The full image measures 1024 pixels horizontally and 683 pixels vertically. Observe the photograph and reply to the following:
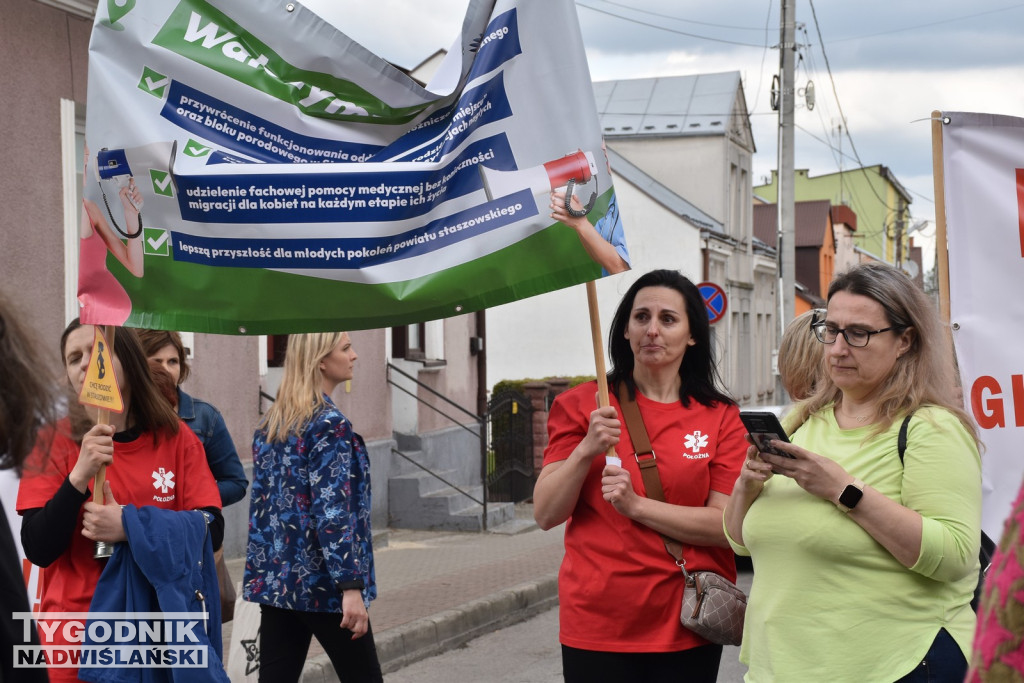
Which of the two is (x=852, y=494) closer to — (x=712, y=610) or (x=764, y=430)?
(x=764, y=430)

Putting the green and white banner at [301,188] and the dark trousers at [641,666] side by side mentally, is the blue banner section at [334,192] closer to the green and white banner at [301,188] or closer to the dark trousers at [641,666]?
the green and white banner at [301,188]

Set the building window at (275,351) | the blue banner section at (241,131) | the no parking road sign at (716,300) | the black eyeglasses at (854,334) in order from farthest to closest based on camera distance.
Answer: the no parking road sign at (716,300), the building window at (275,351), the blue banner section at (241,131), the black eyeglasses at (854,334)

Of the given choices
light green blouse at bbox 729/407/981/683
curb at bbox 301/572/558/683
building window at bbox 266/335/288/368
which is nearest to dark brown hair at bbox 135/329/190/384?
curb at bbox 301/572/558/683

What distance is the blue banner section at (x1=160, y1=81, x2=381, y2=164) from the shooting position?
12.0 ft

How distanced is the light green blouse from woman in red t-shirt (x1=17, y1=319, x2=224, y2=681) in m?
1.92

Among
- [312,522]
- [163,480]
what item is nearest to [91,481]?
[163,480]

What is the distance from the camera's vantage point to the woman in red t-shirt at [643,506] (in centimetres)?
355

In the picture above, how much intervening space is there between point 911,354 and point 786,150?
18.5m

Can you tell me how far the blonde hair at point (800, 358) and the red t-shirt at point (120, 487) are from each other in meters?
2.51

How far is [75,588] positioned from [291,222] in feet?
4.23

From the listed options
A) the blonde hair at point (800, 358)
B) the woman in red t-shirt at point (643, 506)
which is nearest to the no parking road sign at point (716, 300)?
the blonde hair at point (800, 358)

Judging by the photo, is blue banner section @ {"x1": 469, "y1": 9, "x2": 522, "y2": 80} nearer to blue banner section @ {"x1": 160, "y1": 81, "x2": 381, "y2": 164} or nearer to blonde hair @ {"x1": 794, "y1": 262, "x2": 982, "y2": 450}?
blue banner section @ {"x1": 160, "y1": 81, "x2": 381, "y2": 164}

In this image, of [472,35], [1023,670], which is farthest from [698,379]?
[1023,670]

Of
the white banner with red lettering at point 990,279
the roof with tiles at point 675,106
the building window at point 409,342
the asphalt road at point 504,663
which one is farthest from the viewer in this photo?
the roof with tiles at point 675,106
